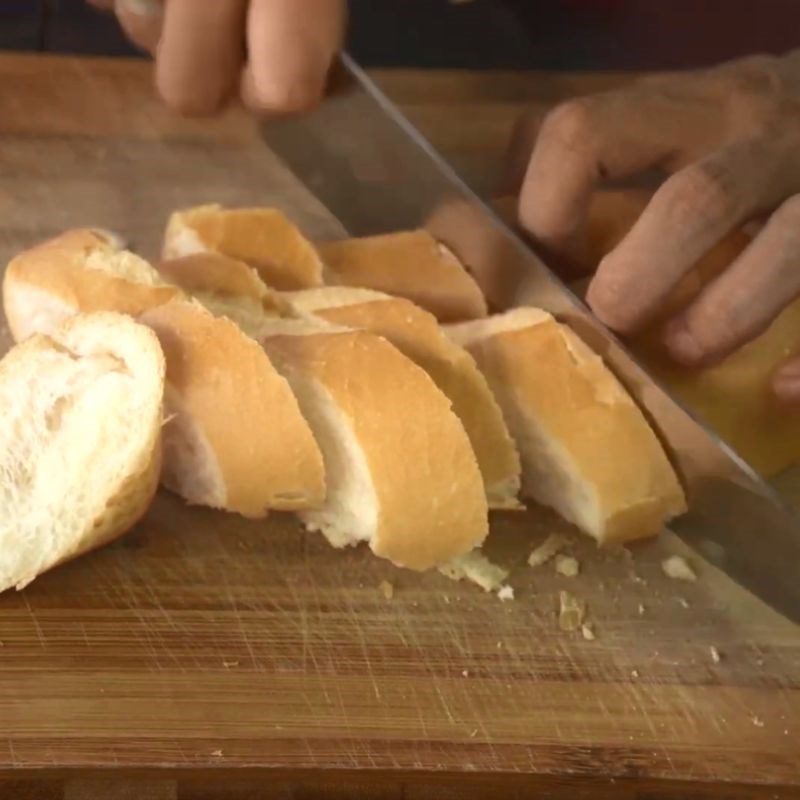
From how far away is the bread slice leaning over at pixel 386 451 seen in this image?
3.74ft

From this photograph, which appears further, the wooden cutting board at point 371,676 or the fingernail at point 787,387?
the fingernail at point 787,387

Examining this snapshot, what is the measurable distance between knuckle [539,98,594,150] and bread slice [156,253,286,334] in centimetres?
36

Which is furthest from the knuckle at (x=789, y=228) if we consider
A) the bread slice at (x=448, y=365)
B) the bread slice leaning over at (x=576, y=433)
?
the bread slice at (x=448, y=365)

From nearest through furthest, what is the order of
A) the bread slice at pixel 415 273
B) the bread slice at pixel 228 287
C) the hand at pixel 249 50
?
the hand at pixel 249 50, the bread slice at pixel 228 287, the bread slice at pixel 415 273

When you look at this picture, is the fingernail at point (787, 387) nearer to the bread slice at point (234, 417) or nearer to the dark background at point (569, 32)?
the dark background at point (569, 32)

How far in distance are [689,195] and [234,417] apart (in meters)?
0.53

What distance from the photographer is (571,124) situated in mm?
1216

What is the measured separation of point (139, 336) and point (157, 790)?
0.47m

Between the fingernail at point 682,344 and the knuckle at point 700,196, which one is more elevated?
the knuckle at point 700,196

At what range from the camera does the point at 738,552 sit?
4.00 feet

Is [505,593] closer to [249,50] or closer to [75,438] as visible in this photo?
[75,438]

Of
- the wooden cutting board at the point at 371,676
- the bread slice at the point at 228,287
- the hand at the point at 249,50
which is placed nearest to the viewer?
the wooden cutting board at the point at 371,676

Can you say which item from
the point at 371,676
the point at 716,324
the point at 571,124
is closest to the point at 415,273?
the point at 571,124

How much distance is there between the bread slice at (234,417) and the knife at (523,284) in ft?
1.02
